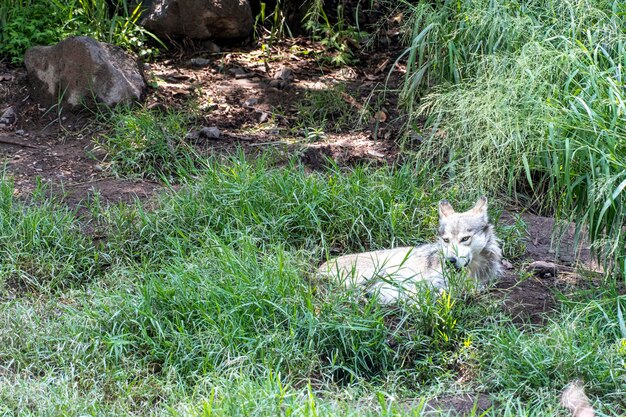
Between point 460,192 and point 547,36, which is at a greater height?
point 547,36

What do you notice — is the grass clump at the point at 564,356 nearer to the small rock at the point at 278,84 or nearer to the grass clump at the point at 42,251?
the grass clump at the point at 42,251

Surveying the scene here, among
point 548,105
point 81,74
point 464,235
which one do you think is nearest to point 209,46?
→ point 81,74

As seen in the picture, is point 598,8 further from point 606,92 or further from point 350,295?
point 350,295

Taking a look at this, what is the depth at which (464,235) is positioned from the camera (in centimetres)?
524

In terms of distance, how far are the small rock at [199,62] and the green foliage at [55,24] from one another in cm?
54

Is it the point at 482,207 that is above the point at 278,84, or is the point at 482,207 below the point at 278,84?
above

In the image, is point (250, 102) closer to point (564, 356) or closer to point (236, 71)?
point (236, 71)

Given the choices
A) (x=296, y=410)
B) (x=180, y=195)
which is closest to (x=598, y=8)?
(x=180, y=195)

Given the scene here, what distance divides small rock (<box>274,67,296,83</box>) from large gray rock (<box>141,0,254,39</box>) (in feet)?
2.44

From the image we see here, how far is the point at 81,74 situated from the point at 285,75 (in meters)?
1.94

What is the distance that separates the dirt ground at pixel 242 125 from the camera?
21.4 feet

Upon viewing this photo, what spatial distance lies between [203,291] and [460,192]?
7.20ft

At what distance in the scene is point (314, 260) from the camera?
557 cm

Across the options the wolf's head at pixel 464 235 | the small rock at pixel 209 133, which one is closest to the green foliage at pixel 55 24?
the small rock at pixel 209 133
